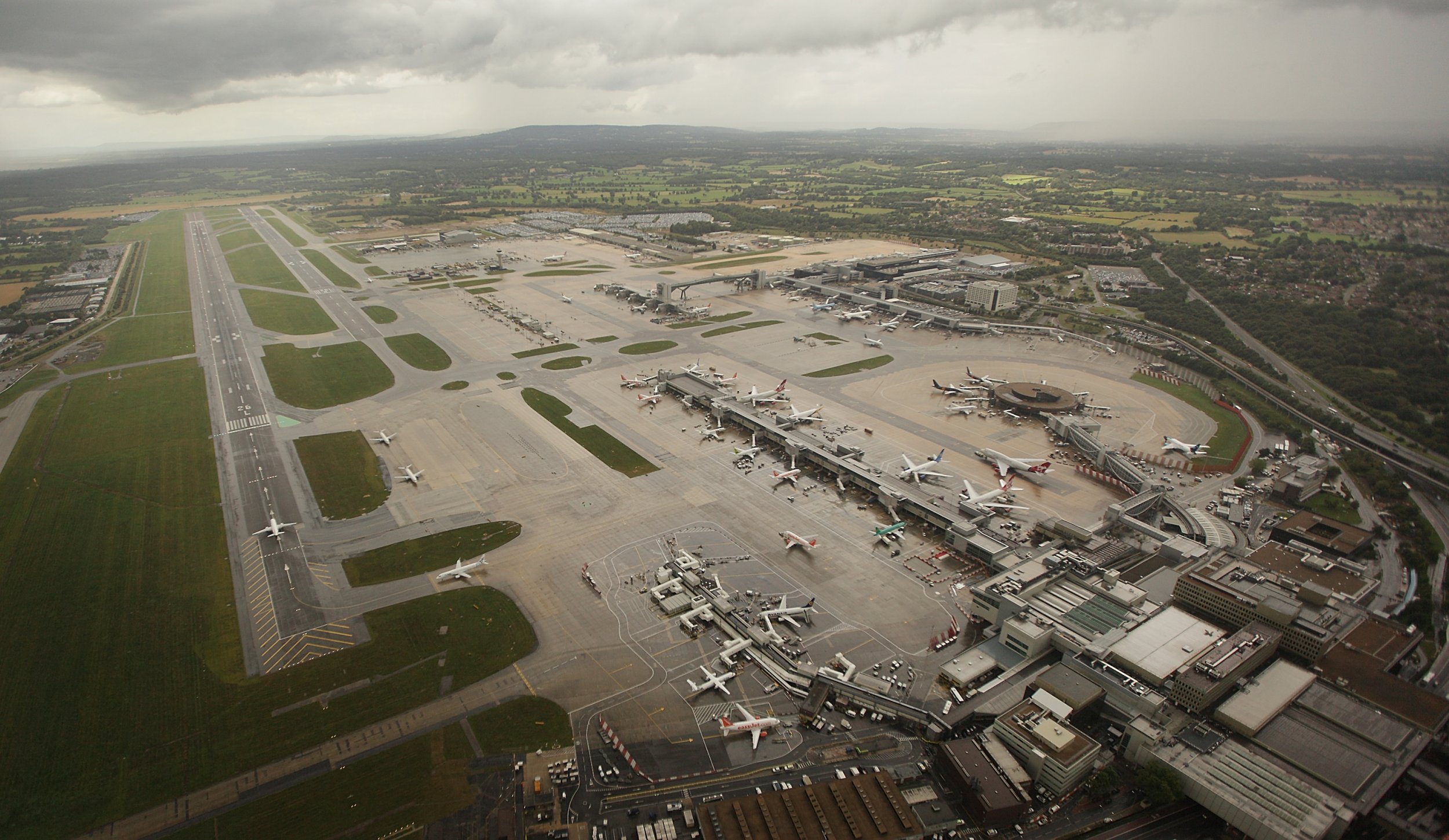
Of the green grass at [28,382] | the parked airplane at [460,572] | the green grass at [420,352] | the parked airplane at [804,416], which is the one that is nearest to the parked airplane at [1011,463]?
the parked airplane at [804,416]

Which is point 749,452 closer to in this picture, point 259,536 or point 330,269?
point 259,536

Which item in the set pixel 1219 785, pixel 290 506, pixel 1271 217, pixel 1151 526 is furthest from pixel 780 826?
pixel 1271 217

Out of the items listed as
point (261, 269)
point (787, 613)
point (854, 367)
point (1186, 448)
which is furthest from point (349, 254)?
point (1186, 448)

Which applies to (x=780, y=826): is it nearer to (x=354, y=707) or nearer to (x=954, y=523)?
(x=354, y=707)

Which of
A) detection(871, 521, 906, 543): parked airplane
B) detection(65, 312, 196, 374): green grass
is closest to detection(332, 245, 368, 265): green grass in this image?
detection(65, 312, 196, 374): green grass

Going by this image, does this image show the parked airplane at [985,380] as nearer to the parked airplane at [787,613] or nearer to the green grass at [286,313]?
the parked airplane at [787,613]
